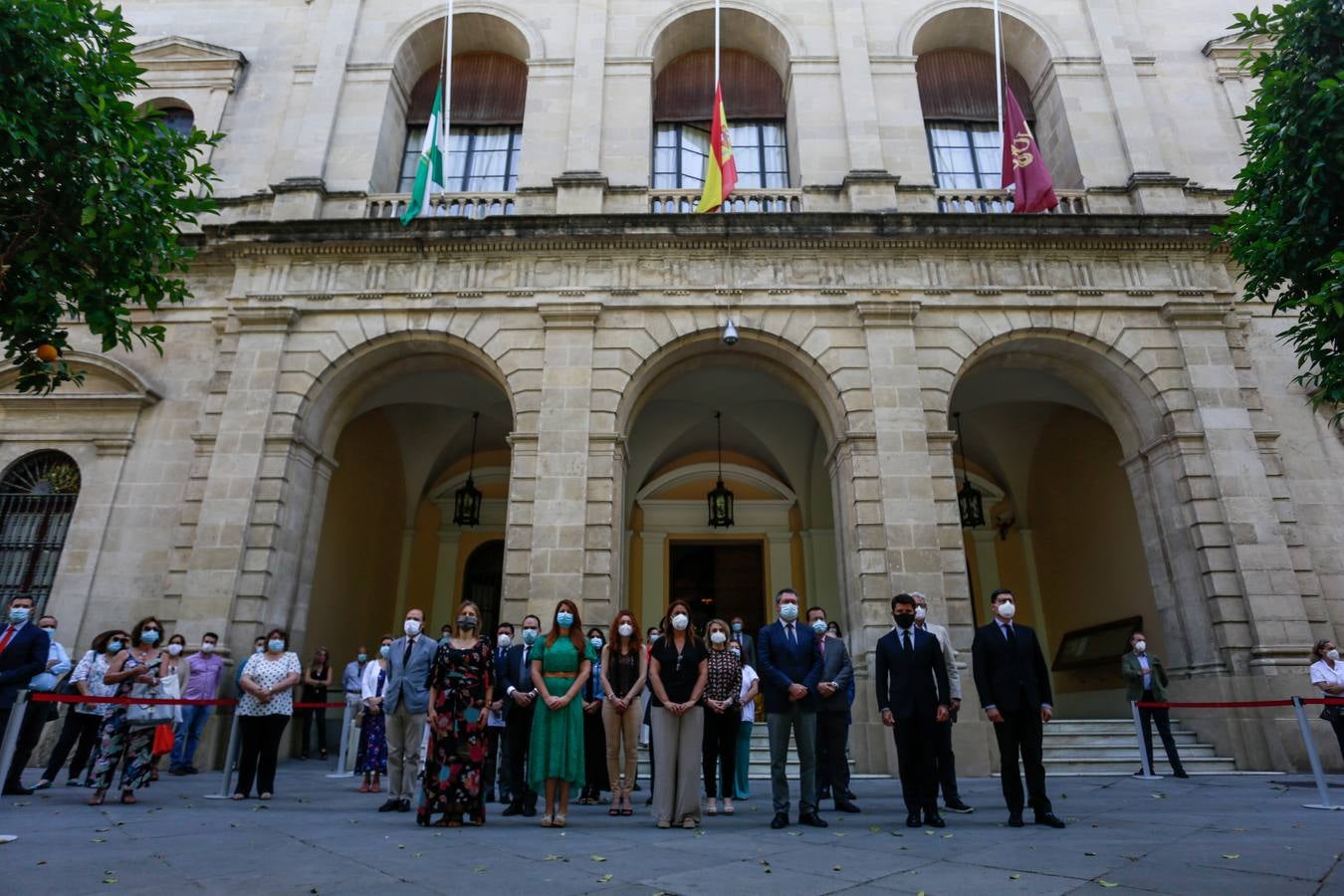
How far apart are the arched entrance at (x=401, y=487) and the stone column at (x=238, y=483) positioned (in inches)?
34.3

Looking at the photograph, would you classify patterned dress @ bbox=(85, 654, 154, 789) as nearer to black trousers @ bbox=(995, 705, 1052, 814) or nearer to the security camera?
black trousers @ bbox=(995, 705, 1052, 814)

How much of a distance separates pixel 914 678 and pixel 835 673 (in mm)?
728

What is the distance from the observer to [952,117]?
592 inches

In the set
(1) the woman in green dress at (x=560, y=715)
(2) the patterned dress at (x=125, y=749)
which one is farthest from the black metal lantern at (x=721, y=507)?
(2) the patterned dress at (x=125, y=749)

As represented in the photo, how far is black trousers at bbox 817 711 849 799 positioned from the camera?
684cm

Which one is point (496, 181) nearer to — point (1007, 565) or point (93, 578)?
point (93, 578)

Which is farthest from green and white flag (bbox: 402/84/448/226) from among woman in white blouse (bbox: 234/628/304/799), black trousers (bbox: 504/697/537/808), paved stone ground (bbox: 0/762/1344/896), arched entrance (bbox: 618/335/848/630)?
paved stone ground (bbox: 0/762/1344/896)

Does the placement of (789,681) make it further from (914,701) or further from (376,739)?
(376,739)

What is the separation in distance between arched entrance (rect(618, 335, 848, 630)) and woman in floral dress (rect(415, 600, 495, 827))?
32.3ft

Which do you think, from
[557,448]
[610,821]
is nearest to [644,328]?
[557,448]

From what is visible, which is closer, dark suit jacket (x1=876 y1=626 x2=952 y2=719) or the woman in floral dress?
the woman in floral dress

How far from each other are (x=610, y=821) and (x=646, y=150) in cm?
1079

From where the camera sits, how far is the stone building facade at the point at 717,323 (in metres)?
10.8

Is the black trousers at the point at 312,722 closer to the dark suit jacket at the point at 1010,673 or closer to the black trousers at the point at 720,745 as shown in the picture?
the black trousers at the point at 720,745
